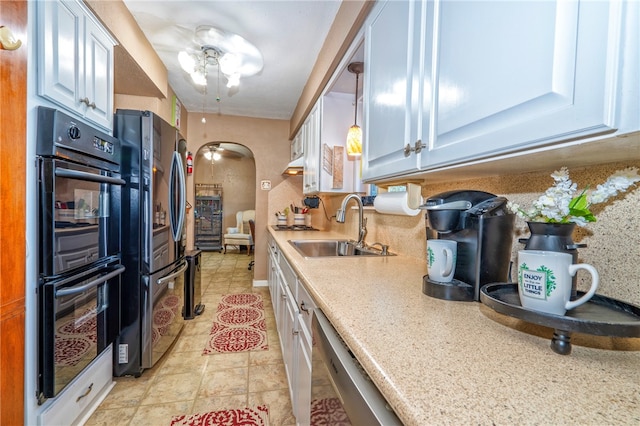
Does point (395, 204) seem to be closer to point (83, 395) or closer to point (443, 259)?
point (443, 259)

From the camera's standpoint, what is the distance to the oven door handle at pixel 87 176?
49.1 inches

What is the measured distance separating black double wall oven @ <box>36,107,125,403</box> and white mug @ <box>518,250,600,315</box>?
1741mm

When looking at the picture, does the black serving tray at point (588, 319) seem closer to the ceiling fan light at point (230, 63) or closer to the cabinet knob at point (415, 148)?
the cabinet knob at point (415, 148)

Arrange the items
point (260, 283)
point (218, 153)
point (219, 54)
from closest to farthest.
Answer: point (219, 54)
point (260, 283)
point (218, 153)

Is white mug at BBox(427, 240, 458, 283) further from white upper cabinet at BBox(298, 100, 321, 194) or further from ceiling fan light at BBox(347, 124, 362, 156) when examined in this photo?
white upper cabinet at BBox(298, 100, 321, 194)

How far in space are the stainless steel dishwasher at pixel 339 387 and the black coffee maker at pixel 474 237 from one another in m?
0.38

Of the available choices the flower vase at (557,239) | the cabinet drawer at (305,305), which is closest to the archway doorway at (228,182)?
the cabinet drawer at (305,305)

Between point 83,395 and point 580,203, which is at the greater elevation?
point 580,203

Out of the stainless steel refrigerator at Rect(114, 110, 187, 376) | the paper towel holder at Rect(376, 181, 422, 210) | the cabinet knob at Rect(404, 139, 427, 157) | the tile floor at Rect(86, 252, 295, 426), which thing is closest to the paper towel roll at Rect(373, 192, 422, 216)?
the paper towel holder at Rect(376, 181, 422, 210)

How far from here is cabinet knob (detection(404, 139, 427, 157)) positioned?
0.93m

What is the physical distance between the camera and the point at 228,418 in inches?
60.0

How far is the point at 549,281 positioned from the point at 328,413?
642mm

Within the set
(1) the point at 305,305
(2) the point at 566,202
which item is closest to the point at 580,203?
(2) the point at 566,202

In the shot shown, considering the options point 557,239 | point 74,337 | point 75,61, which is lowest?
Answer: point 74,337
